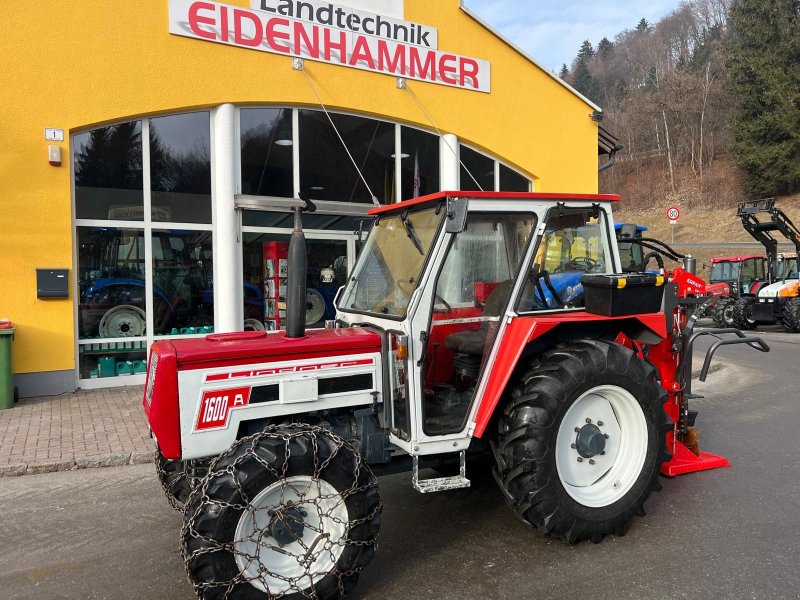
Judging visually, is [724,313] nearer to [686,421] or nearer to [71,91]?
[686,421]

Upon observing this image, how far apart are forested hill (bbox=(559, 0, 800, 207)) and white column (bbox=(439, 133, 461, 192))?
105 ft

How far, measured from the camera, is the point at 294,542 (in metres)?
3.12

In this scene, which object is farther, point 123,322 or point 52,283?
point 123,322

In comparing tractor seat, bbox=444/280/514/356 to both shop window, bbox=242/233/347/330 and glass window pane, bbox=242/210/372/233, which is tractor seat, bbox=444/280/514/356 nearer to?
glass window pane, bbox=242/210/372/233

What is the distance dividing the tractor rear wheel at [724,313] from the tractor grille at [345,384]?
1655 centimetres

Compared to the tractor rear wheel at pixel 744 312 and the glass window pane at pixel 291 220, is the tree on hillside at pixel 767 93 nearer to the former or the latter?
the tractor rear wheel at pixel 744 312

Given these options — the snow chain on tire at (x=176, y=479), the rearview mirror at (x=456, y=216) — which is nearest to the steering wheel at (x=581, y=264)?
the rearview mirror at (x=456, y=216)

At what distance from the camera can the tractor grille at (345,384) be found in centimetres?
352

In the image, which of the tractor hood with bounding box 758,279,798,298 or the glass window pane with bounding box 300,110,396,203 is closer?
the glass window pane with bounding box 300,110,396,203

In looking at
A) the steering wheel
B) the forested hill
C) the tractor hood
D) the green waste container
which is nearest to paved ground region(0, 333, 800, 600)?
the steering wheel

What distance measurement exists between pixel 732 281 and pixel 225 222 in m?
16.9

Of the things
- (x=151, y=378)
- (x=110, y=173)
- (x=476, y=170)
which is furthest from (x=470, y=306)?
(x=476, y=170)

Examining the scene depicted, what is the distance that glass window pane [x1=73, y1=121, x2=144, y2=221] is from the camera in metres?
8.40

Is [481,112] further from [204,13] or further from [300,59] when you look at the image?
[204,13]
